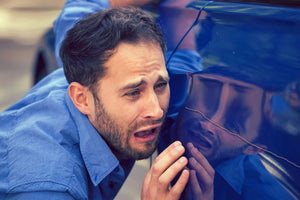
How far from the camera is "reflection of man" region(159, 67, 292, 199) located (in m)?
1.07

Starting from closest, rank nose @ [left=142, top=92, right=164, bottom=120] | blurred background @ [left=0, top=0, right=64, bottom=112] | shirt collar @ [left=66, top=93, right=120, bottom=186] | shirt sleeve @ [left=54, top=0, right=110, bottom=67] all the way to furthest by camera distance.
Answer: nose @ [left=142, top=92, right=164, bottom=120]
shirt collar @ [left=66, top=93, right=120, bottom=186]
shirt sleeve @ [left=54, top=0, right=110, bottom=67]
blurred background @ [left=0, top=0, right=64, bottom=112]

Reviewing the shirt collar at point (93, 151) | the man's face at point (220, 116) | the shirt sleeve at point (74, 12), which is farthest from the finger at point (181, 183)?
the shirt sleeve at point (74, 12)

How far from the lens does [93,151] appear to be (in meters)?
1.57

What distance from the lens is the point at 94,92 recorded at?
1.64m

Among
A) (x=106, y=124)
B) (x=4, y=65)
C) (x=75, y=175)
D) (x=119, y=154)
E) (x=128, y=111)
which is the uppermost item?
(x=128, y=111)

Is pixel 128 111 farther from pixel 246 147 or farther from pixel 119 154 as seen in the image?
pixel 246 147

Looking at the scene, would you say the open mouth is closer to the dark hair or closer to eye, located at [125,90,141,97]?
eye, located at [125,90,141,97]

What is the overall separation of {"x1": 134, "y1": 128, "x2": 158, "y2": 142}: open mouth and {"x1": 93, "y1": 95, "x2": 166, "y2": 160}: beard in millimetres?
20

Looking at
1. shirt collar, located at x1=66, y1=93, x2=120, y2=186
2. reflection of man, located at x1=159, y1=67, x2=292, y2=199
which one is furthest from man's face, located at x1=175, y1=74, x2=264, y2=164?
shirt collar, located at x1=66, y1=93, x2=120, y2=186

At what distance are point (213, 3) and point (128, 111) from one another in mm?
567

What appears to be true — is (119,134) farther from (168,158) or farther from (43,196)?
(43,196)

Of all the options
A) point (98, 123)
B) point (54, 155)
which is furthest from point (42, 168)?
point (98, 123)

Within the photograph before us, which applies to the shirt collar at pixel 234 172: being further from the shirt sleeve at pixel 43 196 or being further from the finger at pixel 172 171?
the shirt sleeve at pixel 43 196

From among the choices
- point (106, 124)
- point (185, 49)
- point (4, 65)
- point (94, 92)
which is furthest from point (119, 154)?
point (4, 65)
